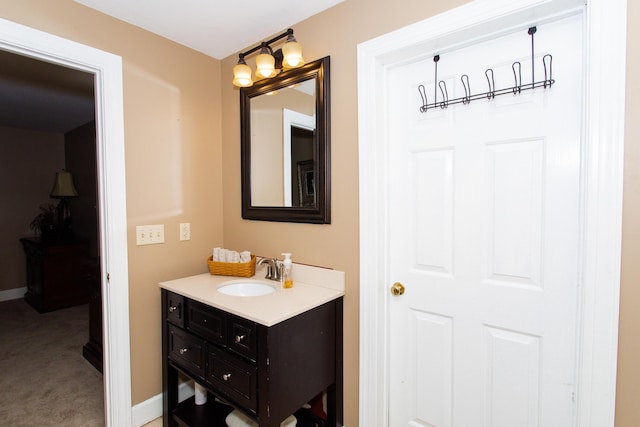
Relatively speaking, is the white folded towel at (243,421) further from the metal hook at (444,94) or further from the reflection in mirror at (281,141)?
the metal hook at (444,94)

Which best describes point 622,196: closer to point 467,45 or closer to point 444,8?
point 467,45

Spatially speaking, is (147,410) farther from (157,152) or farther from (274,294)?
(157,152)

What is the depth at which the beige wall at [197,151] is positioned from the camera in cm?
161

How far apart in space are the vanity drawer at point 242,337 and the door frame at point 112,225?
79cm

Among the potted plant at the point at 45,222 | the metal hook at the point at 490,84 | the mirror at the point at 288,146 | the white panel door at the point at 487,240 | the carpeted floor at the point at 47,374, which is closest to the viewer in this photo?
the white panel door at the point at 487,240

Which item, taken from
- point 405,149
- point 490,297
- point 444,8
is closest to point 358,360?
point 490,297

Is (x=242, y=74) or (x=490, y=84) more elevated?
(x=242, y=74)

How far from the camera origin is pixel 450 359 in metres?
1.47

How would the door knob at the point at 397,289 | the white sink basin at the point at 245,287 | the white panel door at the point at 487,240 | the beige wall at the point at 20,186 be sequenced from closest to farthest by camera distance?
the white panel door at the point at 487,240
the door knob at the point at 397,289
the white sink basin at the point at 245,287
the beige wall at the point at 20,186

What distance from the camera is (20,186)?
4.36m

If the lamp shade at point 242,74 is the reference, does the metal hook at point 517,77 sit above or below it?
below

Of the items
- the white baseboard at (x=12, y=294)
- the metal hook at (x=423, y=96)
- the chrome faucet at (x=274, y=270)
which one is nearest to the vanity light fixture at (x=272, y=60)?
the metal hook at (x=423, y=96)

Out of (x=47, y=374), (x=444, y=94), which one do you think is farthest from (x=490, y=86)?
(x=47, y=374)

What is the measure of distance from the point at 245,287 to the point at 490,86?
62.4 inches
